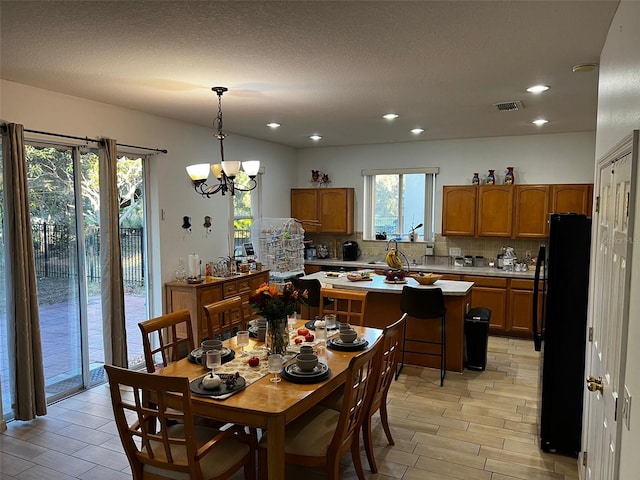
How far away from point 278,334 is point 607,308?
6.00ft

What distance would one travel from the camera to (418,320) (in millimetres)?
4812

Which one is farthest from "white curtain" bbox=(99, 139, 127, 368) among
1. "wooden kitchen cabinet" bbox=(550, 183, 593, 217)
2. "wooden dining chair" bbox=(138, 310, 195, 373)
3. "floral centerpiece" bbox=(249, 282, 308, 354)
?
"wooden kitchen cabinet" bbox=(550, 183, 593, 217)

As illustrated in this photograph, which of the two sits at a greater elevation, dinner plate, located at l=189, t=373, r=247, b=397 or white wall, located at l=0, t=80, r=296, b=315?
white wall, located at l=0, t=80, r=296, b=315

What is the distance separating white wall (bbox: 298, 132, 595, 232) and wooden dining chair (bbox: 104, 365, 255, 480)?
17.3 feet

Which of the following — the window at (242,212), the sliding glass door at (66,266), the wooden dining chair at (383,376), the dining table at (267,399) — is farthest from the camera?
the window at (242,212)

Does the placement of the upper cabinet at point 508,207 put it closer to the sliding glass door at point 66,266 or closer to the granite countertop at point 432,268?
the granite countertop at point 432,268

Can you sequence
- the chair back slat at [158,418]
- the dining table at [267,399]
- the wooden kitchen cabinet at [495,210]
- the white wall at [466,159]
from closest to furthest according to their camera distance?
the chair back slat at [158,418]
the dining table at [267,399]
the white wall at [466,159]
the wooden kitchen cabinet at [495,210]

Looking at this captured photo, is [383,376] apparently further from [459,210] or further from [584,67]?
[459,210]

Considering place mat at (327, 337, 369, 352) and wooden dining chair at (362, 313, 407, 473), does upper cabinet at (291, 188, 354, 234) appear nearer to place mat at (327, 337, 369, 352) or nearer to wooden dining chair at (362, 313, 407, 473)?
place mat at (327, 337, 369, 352)

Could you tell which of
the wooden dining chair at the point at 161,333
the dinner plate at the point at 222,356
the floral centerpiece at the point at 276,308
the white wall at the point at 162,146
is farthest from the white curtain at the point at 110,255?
the floral centerpiece at the point at 276,308

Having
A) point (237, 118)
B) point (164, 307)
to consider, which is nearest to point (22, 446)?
point (164, 307)

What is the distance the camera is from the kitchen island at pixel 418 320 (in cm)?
465

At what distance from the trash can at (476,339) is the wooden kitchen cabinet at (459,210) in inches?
75.7

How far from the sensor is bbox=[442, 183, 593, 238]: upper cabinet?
5961 mm
